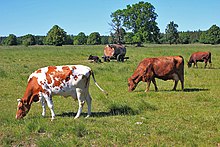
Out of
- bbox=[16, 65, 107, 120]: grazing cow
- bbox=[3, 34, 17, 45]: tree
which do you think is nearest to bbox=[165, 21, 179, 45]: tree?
bbox=[3, 34, 17, 45]: tree

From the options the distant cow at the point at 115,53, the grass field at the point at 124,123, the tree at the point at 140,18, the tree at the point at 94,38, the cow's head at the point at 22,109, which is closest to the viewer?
the grass field at the point at 124,123

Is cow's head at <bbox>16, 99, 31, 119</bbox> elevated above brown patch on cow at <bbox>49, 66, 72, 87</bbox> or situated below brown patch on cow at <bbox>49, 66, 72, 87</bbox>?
below

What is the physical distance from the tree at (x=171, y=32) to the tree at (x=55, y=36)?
39.8m

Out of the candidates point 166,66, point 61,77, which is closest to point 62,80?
point 61,77

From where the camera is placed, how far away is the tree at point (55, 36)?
405ft

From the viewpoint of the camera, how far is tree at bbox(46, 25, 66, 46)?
405 feet

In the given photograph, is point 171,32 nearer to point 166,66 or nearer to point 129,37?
point 129,37

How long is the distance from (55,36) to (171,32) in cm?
4370

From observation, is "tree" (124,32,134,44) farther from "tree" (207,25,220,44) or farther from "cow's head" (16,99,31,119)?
"cow's head" (16,99,31,119)

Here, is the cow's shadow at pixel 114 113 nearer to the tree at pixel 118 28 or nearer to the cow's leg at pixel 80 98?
the cow's leg at pixel 80 98

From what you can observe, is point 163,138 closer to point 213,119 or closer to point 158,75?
point 213,119

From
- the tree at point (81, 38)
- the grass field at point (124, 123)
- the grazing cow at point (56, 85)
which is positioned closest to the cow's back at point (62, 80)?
the grazing cow at point (56, 85)

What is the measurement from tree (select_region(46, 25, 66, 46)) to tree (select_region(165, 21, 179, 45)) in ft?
131

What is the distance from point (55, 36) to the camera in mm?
123438
